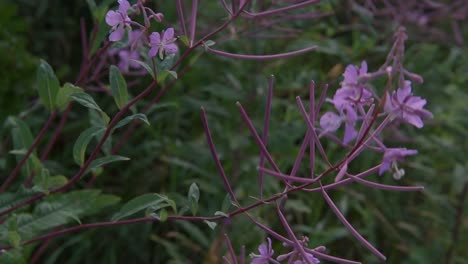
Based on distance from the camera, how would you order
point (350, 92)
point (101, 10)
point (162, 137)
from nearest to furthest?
point (350, 92)
point (101, 10)
point (162, 137)

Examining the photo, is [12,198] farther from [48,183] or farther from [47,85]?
[47,85]

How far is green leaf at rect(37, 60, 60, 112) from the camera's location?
3.68 ft

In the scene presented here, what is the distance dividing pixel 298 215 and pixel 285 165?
278 millimetres

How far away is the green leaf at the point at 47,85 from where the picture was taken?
1.12 m

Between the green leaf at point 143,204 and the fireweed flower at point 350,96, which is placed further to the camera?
the green leaf at point 143,204

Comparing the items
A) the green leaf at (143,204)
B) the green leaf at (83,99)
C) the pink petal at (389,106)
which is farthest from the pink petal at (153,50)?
the pink petal at (389,106)

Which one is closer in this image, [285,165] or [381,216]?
[285,165]

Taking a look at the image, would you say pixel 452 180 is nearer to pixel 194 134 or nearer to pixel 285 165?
pixel 285 165

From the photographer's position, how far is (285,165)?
211cm

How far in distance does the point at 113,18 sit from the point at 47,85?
0.70ft

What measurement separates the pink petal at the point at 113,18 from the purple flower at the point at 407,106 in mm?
416

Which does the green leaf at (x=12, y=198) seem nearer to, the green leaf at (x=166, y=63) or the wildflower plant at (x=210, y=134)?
the wildflower plant at (x=210, y=134)

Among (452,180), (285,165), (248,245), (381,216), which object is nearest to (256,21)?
(285,165)

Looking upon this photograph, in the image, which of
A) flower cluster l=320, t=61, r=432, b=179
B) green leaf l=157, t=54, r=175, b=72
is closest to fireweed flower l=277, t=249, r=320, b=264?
flower cluster l=320, t=61, r=432, b=179
